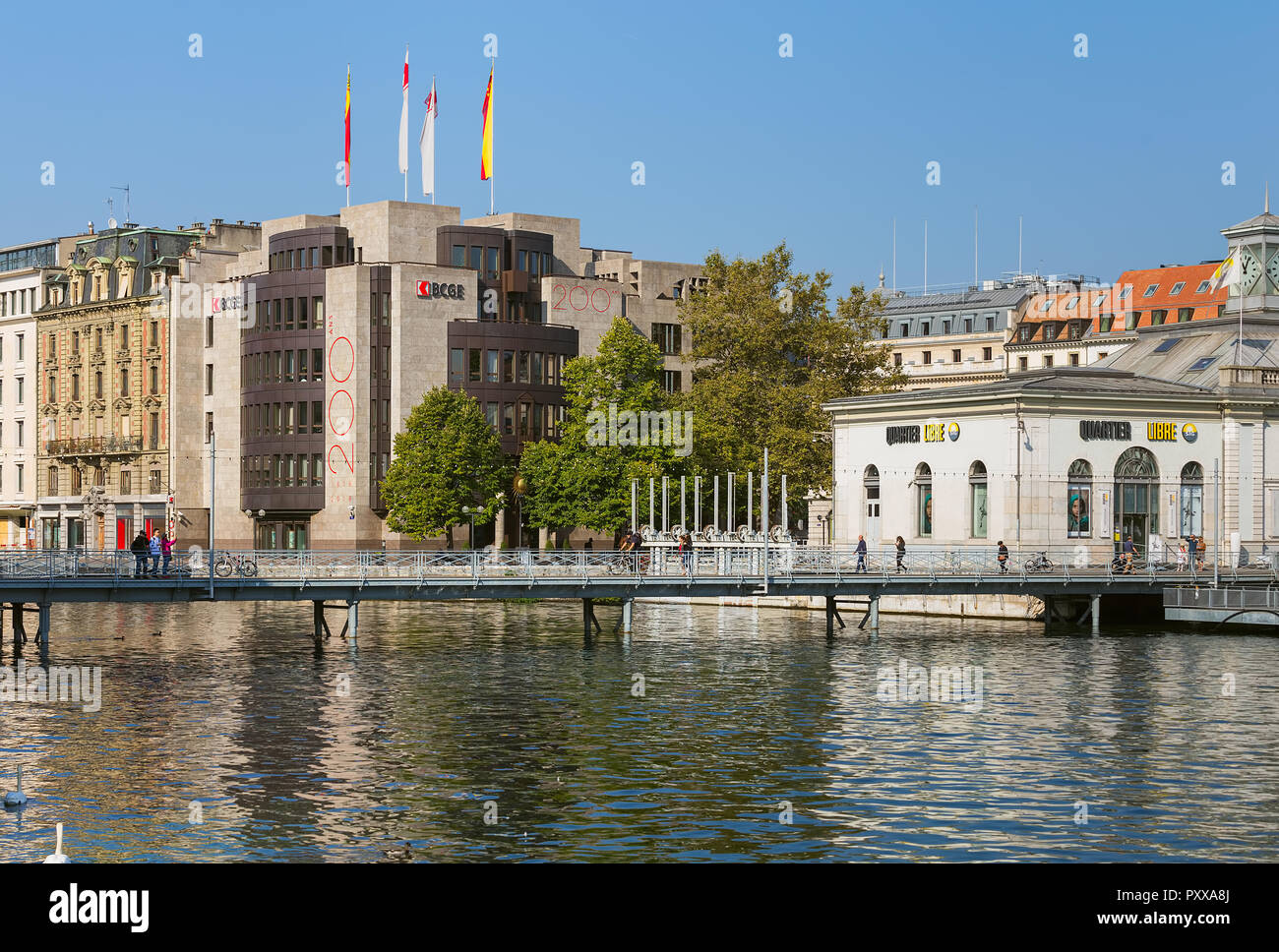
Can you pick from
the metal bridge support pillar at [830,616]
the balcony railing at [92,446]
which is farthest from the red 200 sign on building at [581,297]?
the metal bridge support pillar at [830,616]

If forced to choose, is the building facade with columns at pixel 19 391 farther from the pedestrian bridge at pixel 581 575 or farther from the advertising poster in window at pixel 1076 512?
the advertising poster in window at pixel 1076 512

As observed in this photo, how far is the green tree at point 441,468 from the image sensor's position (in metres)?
99.9

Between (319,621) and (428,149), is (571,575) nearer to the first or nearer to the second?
(319,621)

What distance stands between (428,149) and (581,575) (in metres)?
57.0

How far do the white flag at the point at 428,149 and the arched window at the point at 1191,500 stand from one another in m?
55.4

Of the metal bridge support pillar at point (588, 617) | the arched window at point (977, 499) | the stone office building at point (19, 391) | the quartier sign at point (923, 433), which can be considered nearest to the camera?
the metal bridge support pillar at point (588, 617)

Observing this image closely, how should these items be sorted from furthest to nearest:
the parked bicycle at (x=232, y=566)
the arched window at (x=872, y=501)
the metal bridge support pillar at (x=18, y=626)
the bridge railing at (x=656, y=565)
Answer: the arched window at (x=872, y=501) < the metal bridge support pillar at (x=18, y=626) < the parked bicycle at (x=232, y=566) < the bridge railing at (x=656, y=565)

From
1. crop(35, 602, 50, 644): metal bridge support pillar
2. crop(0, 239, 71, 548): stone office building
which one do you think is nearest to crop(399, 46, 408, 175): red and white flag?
crop(0, 239, 71, 548): stone office building

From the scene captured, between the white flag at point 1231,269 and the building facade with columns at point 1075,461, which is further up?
the white flag at point 1231,269

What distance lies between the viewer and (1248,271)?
8906 centimetres

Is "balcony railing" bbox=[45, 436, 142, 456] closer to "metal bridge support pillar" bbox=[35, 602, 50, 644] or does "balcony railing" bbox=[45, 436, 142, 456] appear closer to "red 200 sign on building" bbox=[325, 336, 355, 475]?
"red 200 sign on building" bbox=[325, 336, 355, 475]
